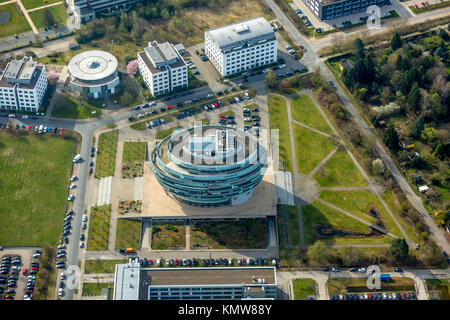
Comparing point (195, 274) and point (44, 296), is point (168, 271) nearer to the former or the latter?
point (195, 274)

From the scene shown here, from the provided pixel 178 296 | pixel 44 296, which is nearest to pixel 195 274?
pixel 178 296

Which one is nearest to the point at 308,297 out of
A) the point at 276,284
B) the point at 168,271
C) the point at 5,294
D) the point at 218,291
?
the point at 276,284

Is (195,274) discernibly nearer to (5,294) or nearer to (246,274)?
(246,274)

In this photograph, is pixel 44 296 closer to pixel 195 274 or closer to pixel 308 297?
pixel 195 274

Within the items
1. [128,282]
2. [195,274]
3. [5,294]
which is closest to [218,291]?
[195,274]
